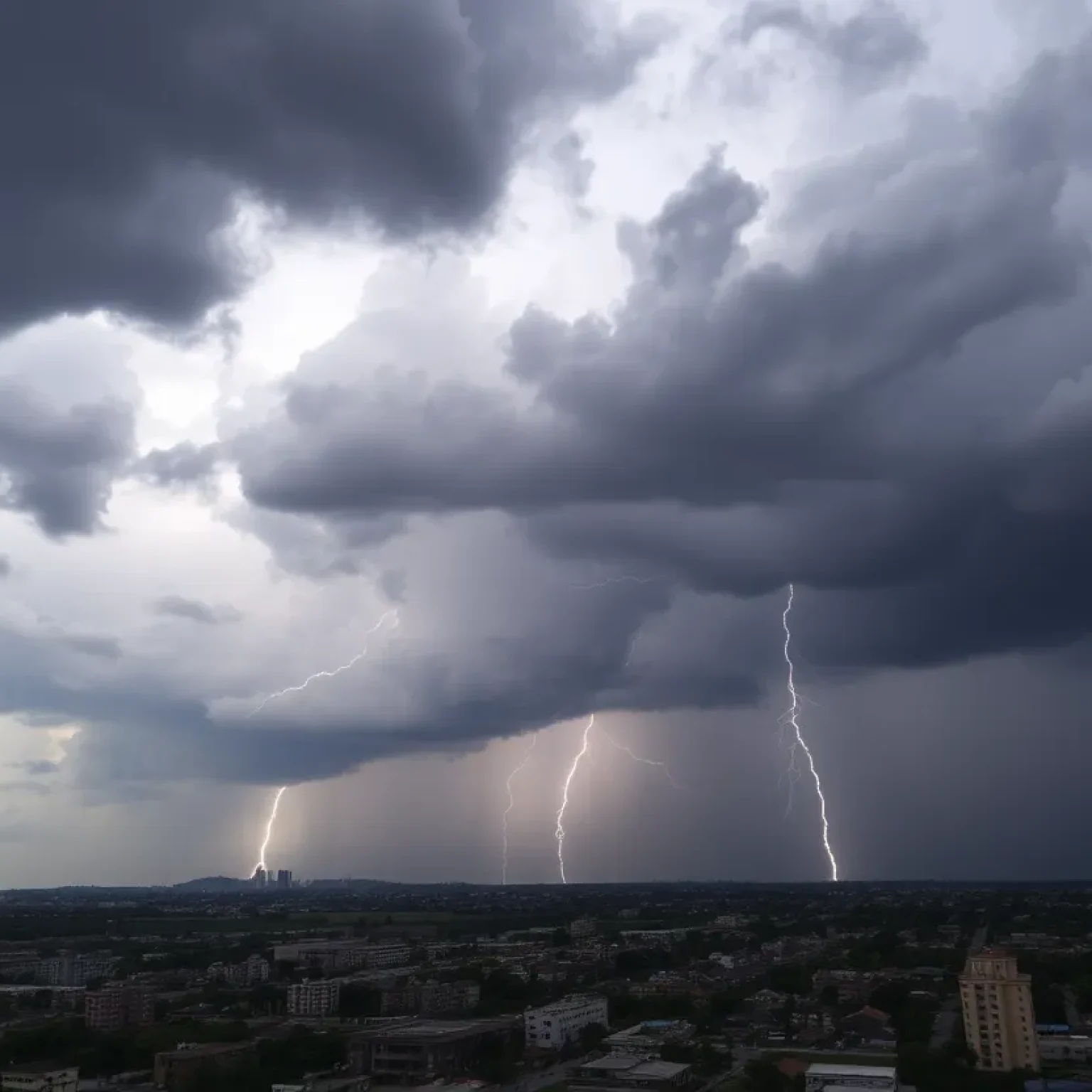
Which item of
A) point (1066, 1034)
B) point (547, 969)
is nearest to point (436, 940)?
point (547, 969)

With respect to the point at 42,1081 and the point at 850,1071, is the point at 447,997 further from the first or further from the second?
the point at 850,1071

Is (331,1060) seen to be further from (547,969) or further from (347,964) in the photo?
(347,964)

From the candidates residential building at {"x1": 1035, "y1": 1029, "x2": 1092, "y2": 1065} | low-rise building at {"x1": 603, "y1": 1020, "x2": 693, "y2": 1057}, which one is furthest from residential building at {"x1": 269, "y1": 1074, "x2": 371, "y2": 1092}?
residential building at {"x1": 1035, "y1": 1029, "x2": 1092, "y2": 1065}

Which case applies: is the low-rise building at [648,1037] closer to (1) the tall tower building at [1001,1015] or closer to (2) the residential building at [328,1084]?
(2) the residential building at [328,1084]

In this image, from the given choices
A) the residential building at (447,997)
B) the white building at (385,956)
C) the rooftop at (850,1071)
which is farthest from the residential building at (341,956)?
the rooftop at (850,1071)

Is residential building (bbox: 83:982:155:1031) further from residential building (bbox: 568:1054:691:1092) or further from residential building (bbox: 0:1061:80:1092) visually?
residential building (bbox: 568:1054:691:1092)
